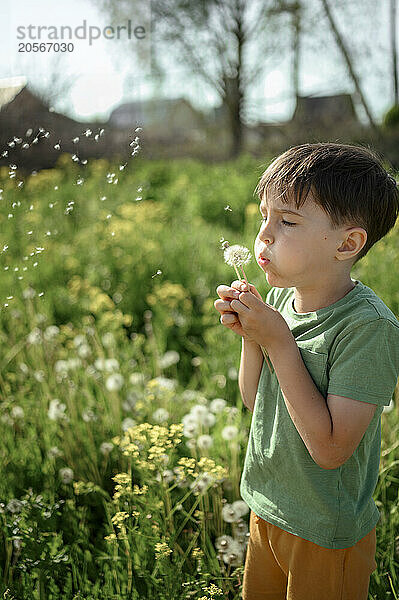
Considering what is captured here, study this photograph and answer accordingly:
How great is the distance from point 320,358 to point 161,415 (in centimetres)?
100

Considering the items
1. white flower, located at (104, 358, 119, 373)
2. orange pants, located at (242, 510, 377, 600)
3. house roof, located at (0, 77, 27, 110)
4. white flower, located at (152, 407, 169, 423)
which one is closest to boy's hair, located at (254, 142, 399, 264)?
orange pants, located at (242, 510, 377, 600)

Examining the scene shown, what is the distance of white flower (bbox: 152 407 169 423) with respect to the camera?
6.57 ft

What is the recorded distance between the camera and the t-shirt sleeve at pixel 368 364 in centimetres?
106

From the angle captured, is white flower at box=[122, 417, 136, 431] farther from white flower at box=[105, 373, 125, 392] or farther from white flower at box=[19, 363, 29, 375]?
white flower at box=[19, 363, 29, 375]

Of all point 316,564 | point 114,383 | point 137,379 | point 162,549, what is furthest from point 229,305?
point 137,379

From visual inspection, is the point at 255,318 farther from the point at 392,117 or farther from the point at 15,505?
the point at 392,117

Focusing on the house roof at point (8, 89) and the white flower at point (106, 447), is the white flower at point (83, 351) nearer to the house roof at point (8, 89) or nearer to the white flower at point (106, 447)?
the white flower at point (106, 447)

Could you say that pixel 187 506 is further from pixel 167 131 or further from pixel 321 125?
pixel 167 131

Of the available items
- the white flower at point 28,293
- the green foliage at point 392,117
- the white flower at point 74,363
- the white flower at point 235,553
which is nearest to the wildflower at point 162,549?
the white flower at point 235,553

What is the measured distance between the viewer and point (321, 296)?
1.17 m

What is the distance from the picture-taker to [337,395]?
1071mm

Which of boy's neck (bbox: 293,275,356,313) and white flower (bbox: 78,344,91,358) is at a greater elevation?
boy's neck (bbox: 293,275,356,313)

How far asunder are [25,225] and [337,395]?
4035 mm

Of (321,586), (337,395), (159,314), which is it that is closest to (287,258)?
(337,395)
